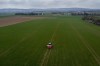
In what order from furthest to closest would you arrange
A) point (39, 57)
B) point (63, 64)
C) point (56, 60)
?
point (39, 57), point (56, 60), point (63, 64)

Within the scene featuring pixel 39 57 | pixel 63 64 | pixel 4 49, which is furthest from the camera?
pixel 4 49

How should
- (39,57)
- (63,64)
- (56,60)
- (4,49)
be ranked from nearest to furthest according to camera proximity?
(63,64) → (56,60) → (39,57) → (4,49)

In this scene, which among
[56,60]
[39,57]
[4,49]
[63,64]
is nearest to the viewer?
[63,64]

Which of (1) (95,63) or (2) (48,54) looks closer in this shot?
(1) (95,63)

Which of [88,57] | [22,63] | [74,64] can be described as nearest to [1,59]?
[22,63]

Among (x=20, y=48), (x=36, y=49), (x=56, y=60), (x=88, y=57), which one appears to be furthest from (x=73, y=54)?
(x=20, y=48)

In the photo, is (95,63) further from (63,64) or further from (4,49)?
(4,49)

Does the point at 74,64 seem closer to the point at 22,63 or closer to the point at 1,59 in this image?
the point at 22,63

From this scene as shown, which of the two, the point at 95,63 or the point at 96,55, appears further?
the point at 96,55
